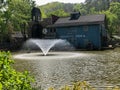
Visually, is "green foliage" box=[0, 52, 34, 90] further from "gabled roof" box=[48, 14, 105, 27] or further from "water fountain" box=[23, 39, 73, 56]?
"gabled roof" box=[48, 14, 105, 27]

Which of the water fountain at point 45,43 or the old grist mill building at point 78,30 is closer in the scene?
the old grist mill building at point 78,30

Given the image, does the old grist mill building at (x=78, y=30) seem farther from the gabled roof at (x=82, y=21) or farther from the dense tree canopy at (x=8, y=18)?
the dense tree canopy at (x=8, y=18)

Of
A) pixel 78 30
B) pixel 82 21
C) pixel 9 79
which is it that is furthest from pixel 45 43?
pixel 9 79

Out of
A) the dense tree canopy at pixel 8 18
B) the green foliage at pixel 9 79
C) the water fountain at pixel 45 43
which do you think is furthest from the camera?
the water fountain at pixel 45 43

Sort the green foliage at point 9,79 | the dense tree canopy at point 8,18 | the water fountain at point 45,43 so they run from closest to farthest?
1. the green foliage at point 9,79
2. the dense tree canopy at point 8,18
3. the water fountain at point 45,43

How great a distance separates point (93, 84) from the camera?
16953 mm

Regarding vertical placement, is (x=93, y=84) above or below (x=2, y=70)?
below

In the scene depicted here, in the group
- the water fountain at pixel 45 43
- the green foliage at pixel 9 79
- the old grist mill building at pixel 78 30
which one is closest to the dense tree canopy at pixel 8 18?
the water fountain at pixel 45 43

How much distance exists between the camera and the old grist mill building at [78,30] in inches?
2361

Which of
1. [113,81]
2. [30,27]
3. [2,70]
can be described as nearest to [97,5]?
[30,27]

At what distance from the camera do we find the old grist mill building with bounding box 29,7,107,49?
197ft

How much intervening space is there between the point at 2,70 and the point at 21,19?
60303mm

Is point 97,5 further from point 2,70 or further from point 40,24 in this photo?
point 2,70

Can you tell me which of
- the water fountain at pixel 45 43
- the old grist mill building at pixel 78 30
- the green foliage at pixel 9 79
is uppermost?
the green foliage at pixel 9 79
